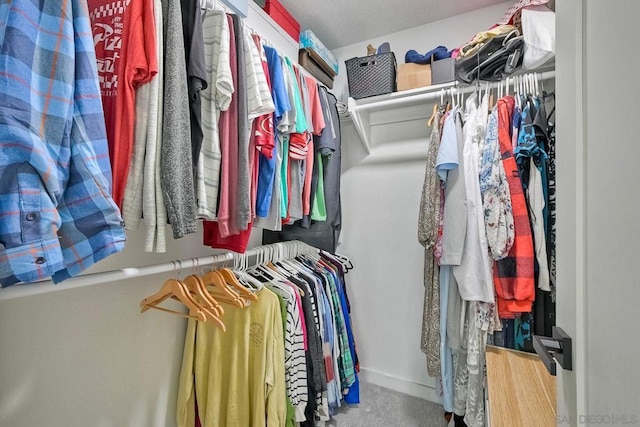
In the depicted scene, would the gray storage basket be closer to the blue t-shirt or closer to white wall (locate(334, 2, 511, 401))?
white wall (locate(334, 2, 511, 401))

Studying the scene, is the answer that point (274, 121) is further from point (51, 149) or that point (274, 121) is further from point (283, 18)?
point (283, 18)

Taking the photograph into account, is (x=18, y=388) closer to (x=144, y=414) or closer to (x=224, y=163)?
(x=144, y=414)

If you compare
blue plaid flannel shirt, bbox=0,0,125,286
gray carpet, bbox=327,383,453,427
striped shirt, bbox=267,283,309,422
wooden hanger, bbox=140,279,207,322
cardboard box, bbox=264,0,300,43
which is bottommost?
gray carpet, bbox=327,383,453,427

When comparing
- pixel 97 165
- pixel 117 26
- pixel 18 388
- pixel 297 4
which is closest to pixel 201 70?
pixel 117 26

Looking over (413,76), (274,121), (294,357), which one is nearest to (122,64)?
(274,121)

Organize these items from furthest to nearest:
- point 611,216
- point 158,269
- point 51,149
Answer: point 158,269
point 51,149
point 611,216

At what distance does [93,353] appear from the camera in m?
0.93

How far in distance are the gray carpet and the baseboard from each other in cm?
3

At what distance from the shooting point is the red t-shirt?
0.70 m

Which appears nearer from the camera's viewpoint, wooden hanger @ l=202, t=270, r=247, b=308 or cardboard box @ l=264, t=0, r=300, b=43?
wooden hanger @ l=202, t=270, r=247, b=308

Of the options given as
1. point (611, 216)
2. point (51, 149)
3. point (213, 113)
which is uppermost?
point (213, 113)

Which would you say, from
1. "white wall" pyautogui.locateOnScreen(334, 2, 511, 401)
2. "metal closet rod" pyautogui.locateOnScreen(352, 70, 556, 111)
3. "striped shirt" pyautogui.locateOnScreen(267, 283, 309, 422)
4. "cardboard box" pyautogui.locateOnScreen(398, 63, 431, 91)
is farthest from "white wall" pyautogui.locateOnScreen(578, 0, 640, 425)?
"white wall" pyautogui.locateOnScreen(334, 2, 511, 401)

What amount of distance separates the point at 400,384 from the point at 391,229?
1.03 m

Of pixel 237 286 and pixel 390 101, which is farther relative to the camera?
pixel 390 101
